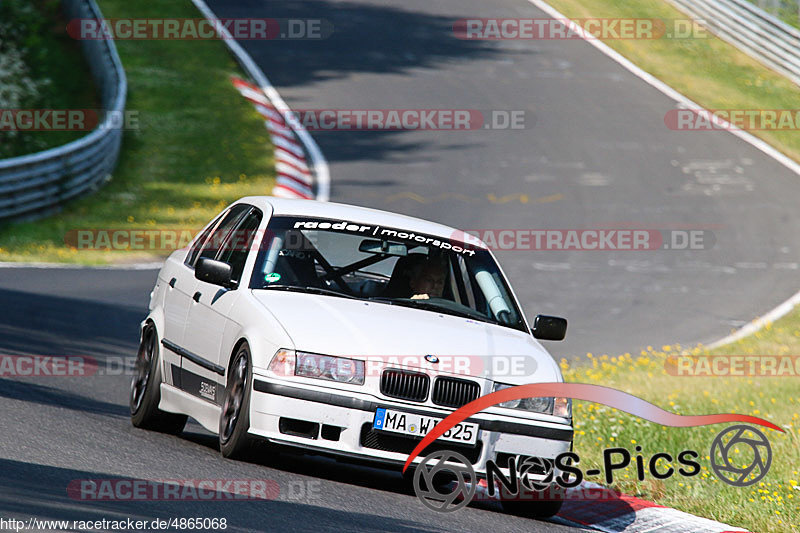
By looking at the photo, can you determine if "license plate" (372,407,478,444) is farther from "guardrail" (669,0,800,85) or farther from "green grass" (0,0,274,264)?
"guardrail" (669,0,800,85)

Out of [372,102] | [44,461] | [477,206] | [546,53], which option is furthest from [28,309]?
[546,53]

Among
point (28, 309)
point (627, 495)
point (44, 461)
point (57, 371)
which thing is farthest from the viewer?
point (28, 309)

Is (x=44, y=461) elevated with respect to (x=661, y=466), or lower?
elevated

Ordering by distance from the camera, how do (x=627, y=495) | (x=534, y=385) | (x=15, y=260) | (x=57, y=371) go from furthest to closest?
(x=15, y=260) < (x=57, y=371) < (x=627, y=495) < (x=534, y=385)

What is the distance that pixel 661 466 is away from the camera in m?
9.35

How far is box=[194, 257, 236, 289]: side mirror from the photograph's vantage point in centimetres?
815

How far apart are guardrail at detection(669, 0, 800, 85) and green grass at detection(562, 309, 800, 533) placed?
21260 mm

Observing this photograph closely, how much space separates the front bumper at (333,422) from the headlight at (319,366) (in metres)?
0.08

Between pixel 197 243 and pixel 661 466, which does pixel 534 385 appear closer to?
pixel 661 466

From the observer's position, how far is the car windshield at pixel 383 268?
8.45 metres

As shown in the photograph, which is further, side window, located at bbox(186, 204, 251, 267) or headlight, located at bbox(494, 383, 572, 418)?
side window, located at bbox(186, 204, 251, 267)

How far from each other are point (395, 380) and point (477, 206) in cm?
1722

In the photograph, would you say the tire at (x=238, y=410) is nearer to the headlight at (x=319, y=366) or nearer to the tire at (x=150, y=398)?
the headlight at (x=319, y=366)

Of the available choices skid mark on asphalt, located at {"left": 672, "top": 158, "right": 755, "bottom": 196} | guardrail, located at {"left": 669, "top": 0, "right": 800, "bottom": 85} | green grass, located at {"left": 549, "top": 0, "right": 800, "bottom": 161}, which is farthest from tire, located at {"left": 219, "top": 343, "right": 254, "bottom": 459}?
guardrail, located at {"left": 669, "top": 0, "right": 800, "bottom": 85}
